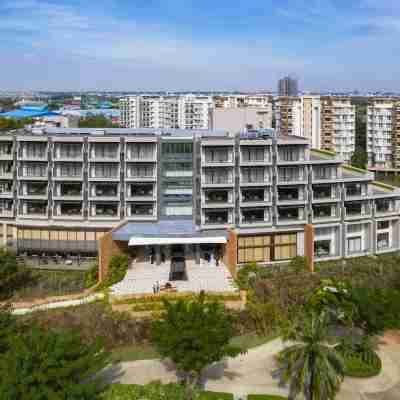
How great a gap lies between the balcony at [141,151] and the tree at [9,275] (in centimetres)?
1272

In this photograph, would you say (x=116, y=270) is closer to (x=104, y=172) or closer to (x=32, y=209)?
(x=104, y=172)

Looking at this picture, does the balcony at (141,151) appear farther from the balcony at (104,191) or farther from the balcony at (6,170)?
the balcony at (6,170)

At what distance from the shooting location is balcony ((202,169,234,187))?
47569mm

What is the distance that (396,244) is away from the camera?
5250 centimetres

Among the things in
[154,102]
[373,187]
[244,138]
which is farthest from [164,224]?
[154,102]

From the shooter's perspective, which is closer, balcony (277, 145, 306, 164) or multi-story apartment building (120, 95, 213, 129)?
balcony (277, 145, 306, 164)

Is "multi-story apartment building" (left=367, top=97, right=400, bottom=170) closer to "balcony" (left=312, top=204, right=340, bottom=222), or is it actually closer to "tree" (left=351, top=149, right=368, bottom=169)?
"tree" (left=351, top=149, right=368, bottom=169)

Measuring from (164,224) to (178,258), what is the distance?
307 cm

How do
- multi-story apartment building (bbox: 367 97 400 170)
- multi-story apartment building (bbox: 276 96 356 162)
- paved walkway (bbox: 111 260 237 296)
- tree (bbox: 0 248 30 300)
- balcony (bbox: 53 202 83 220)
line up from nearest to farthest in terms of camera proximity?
1. tree (bbox: 0 248 30 300)
2. paved walkway (bbox: 111 260 237 296)
3. balcony (bbox: 53 202 83 220)
4. multi-story apartment building (bbox: 367 97 400 170)
5. multi-story apartment building (bbox: 276 96 356 162)

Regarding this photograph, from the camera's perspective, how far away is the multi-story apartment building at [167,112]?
397 feet

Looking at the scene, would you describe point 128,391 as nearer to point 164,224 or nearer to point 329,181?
point 164,224

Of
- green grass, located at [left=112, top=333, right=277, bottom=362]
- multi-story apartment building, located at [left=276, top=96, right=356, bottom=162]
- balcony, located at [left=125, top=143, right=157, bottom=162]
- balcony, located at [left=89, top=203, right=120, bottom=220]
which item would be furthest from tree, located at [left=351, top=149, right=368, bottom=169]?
green grass, located at [left=112, top=333, right=277, bottom=362]

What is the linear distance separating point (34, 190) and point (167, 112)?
82.7 m

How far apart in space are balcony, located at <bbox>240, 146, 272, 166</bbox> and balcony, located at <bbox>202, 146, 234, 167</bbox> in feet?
3.25
